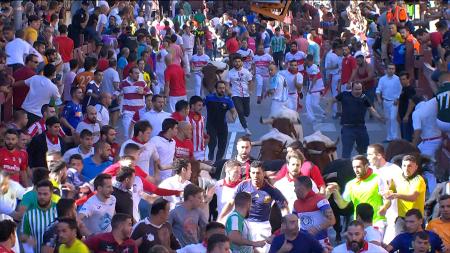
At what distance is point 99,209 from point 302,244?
2053mm

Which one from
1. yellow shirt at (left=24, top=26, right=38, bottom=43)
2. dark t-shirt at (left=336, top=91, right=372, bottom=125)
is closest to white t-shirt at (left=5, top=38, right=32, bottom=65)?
yellow shirt at (left=24, top=26, right=38, bottom=43)

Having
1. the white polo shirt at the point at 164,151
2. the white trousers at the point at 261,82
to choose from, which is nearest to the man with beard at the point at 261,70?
the white trousers at the point at 261,82

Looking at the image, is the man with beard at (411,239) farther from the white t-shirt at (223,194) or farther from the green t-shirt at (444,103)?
the green t-shirt at (444,103)

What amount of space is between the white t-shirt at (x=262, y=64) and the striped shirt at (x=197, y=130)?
8803mm

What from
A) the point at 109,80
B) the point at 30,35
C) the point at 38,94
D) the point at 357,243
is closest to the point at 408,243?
the point at 357,243

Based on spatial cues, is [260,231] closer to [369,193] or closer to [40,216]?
[369,193]

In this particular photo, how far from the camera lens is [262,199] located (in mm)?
13102

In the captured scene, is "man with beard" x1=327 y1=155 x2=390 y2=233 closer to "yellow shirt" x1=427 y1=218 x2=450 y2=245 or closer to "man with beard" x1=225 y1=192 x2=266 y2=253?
"yellow shirt" x1=427 y1=218 x2=450 y2=245

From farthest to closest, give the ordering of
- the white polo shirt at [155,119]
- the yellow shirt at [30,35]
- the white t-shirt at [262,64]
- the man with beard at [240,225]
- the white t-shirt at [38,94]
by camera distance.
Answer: the white t-shirt at [262,64] < the yellow shirt at [30,35] < the white t-shirt at [38,94] < the white polo shirt at [155,119] < the man with beard at [240,225]

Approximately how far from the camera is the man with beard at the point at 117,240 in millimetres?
10938

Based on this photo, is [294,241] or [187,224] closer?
[294,241]

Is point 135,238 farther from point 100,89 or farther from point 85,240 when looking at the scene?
point 100,89

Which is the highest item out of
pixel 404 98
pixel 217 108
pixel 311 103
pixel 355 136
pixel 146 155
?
pixel 146 155

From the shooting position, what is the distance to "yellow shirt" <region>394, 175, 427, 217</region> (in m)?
13.6
